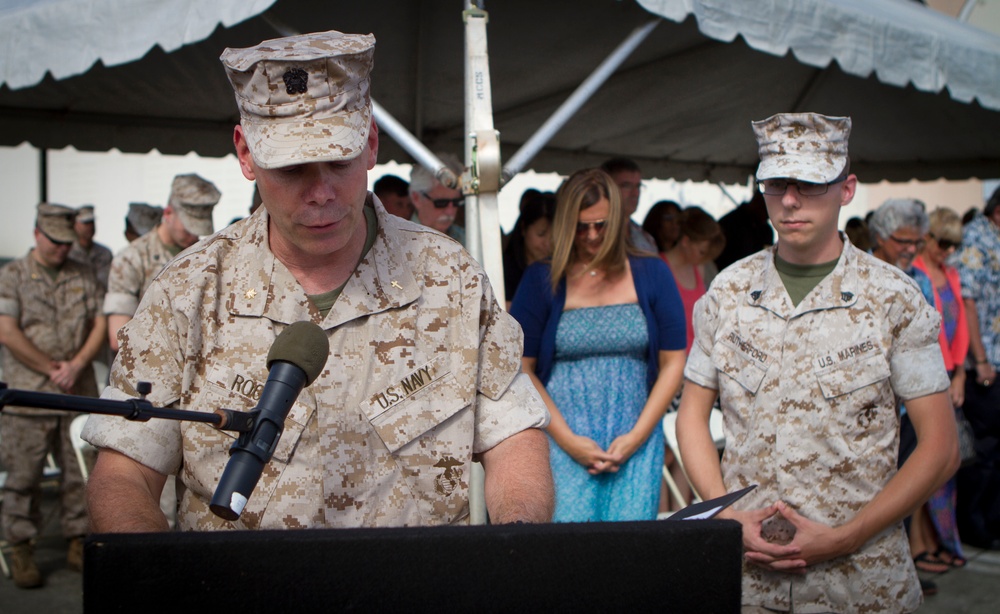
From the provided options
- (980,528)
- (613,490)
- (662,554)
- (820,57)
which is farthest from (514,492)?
(980,528)

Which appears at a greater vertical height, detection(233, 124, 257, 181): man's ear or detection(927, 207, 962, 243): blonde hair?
detection(927, 207, 962, 243): blonde hair

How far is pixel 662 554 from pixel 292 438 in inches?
A: 38.1

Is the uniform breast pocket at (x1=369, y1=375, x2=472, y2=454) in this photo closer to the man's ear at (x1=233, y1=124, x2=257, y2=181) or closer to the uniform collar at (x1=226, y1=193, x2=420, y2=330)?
the uniform collar at (x1=226, y1=193, x2=420, y2=330)

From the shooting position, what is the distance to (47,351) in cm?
664

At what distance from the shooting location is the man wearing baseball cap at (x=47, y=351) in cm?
645

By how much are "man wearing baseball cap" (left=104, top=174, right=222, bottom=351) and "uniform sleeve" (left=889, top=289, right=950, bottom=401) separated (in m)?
3.97

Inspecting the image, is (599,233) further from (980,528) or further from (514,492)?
(980,528)

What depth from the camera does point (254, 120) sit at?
74.5 inches

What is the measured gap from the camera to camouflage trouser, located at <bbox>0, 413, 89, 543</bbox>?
20.4 ft

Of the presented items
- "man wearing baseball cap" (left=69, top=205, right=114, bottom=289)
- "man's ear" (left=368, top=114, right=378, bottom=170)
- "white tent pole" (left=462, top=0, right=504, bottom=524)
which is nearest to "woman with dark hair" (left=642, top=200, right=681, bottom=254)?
"white tent pole" (left=462, top=0, right=504, bottom=524)

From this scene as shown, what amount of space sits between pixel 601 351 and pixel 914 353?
165 centimetres

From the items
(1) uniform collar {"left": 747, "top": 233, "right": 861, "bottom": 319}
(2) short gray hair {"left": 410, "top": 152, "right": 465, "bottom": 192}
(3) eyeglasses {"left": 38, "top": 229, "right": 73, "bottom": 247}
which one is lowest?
(1) uniform collar {"left": 747, "top": 233, "right": 861, "bottom": 319}

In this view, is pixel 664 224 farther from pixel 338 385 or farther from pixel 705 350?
pixel 338 385

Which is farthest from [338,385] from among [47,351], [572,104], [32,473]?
[47,351]
